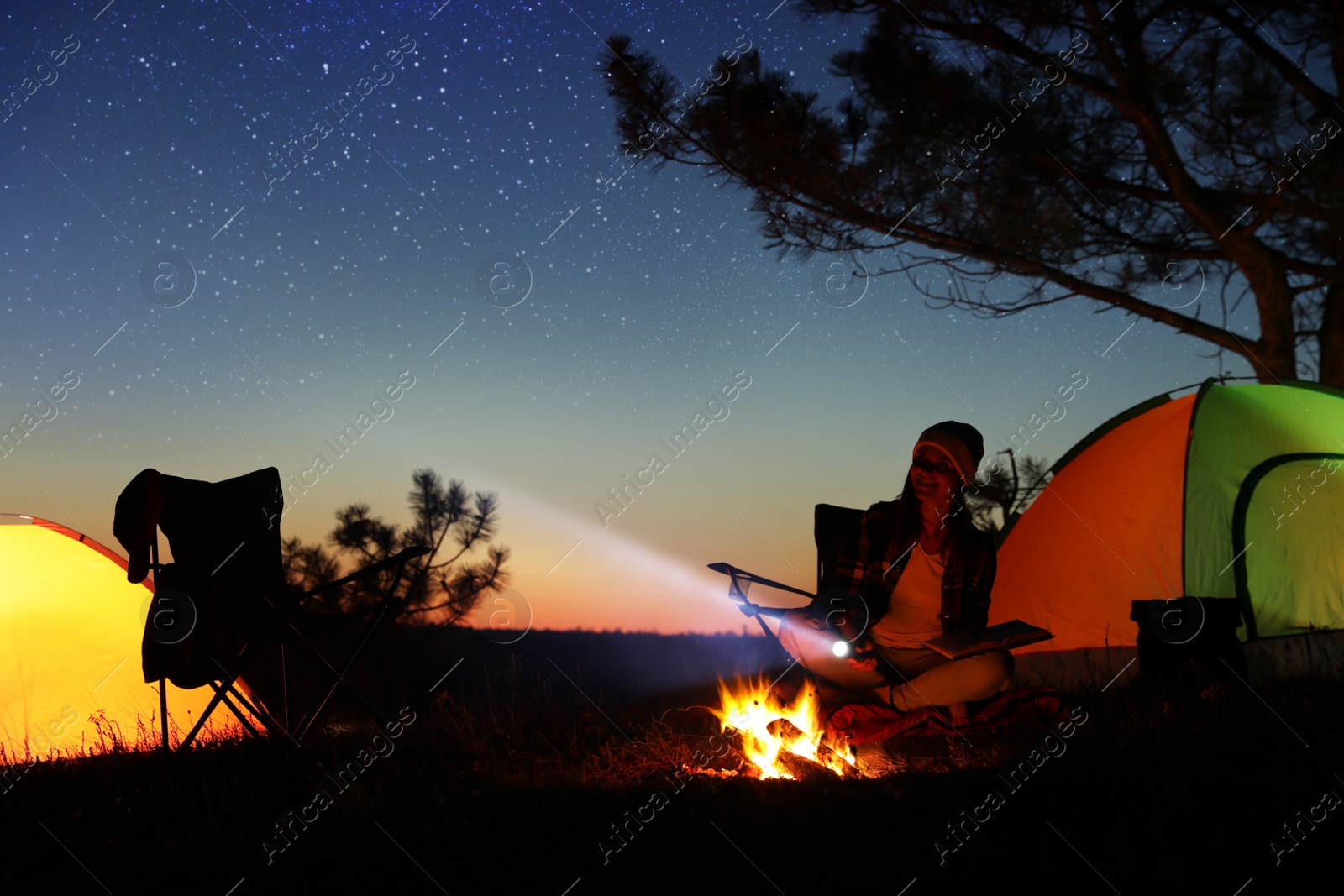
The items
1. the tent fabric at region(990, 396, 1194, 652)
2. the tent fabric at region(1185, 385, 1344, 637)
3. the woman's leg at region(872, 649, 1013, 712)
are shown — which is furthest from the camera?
the tent fabric at region(990, 396, 1194, 652)

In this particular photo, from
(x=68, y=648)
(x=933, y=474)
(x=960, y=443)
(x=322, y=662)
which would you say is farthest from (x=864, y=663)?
(x=68, y=648)

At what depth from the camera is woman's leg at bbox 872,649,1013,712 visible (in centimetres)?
346

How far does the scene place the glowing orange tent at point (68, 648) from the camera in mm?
4250

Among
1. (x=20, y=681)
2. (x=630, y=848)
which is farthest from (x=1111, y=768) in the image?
(x=20, y=681)

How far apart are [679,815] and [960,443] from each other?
5.45ft

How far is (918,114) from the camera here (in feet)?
21.3

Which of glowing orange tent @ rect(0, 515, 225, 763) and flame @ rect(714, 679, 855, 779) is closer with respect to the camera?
flame @ rect(714, 679, 855, 779)

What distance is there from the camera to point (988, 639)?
3.18 m

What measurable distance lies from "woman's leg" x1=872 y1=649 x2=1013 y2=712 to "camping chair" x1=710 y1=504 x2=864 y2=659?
1.49 ft

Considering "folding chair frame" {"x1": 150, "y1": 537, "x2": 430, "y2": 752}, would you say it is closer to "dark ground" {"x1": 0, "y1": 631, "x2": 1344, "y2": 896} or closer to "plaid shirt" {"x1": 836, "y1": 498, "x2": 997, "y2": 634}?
"dark ground" {"x1": 0, "y1": 631, "x2": 1344, "y2": 896}

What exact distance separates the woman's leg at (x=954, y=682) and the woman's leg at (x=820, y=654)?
10 centimetres

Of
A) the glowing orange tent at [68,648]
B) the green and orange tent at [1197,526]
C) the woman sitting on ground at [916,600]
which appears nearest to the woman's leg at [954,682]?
the woman sitting on ground at [916,600]

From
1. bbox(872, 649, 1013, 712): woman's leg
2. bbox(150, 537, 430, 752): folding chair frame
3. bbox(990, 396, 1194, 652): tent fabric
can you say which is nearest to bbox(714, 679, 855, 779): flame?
bbox(872, 649, 1013, 712): woman's leg

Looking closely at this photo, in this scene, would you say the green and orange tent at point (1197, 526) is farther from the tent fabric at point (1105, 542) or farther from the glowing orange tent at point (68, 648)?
the glowing orange tent at point (68, 648)
